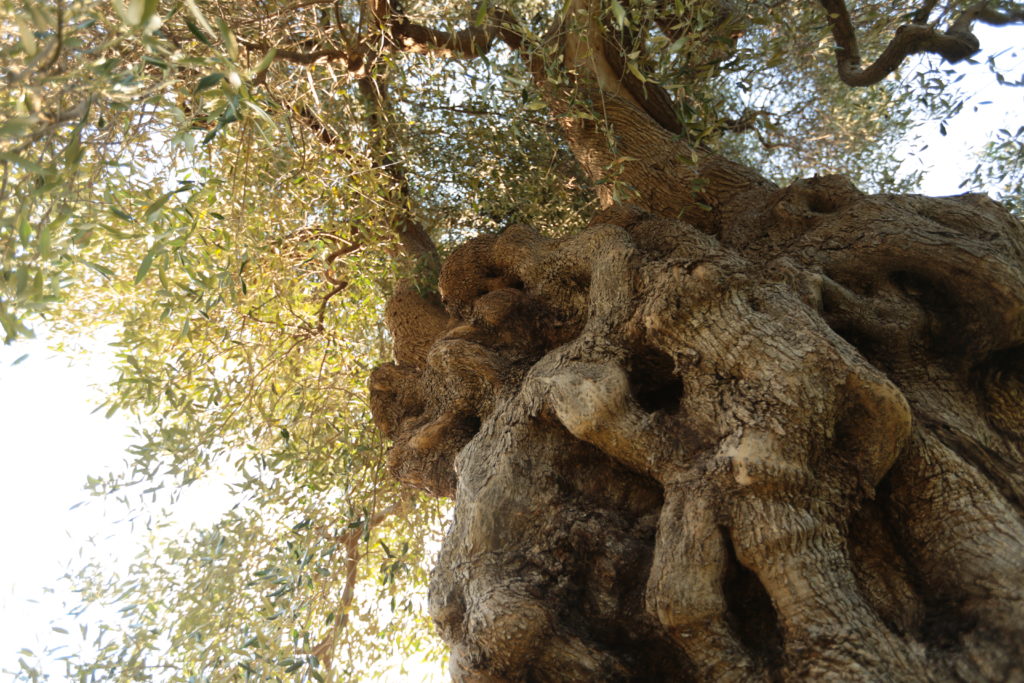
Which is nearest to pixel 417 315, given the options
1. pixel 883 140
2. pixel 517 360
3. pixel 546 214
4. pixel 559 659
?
pixel 517 360

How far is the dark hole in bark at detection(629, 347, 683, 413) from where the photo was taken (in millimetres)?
3885

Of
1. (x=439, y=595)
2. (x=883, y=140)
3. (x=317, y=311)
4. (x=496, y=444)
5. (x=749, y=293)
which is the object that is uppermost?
(x=883, y=140)

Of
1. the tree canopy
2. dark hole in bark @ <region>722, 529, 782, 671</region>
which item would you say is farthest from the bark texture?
the tree canopy

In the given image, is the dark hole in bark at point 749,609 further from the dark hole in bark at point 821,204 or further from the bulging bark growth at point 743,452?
the dark hole in bark at point 821,204

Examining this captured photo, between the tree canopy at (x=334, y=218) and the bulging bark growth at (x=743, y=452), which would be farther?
the tree canopy at (x=334, y=218)

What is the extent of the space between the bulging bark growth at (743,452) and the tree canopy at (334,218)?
133cm

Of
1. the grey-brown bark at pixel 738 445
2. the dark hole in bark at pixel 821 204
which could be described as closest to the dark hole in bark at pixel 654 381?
the grey-brown bark at pixel 738 445

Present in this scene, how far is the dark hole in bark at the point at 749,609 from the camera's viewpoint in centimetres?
292

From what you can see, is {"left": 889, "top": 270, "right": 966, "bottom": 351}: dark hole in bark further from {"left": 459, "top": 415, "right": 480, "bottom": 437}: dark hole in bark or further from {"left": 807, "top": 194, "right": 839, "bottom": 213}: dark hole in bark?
{"left": 459, "top": 415, "right": 480, "bottom": 437}: dark hole in bark

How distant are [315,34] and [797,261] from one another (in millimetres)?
4167

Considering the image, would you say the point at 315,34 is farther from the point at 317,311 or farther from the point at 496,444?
the point at 496,444

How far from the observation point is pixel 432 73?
6.75 m

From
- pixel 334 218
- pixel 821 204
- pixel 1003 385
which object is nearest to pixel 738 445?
pixel 1003 385

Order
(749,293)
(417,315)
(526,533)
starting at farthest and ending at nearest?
(417,315) → (749,293) → (526,533)
